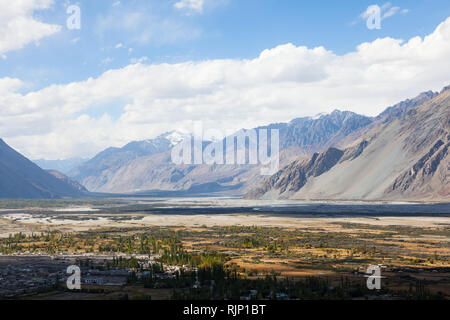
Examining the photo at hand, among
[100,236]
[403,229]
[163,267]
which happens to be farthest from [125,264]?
[403,229]

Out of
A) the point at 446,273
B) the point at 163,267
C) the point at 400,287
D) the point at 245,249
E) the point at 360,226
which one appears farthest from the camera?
the point at 360,226

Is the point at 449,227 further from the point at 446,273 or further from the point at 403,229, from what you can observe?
the point at 446,273

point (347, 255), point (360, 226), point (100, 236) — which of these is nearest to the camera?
point (347, 255)

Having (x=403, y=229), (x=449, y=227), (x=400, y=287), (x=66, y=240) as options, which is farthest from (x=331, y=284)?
(x=449, y=227)

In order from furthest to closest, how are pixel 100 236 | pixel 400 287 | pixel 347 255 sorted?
pixel 100 236 < pixel 347 255 < pixel 400 287

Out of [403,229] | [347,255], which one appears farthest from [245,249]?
[403,229]

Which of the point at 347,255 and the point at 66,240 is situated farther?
the point at 66,240

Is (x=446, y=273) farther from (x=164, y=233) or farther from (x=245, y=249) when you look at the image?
(x=164, y=233)

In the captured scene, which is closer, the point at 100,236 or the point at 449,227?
the point at 100,236
